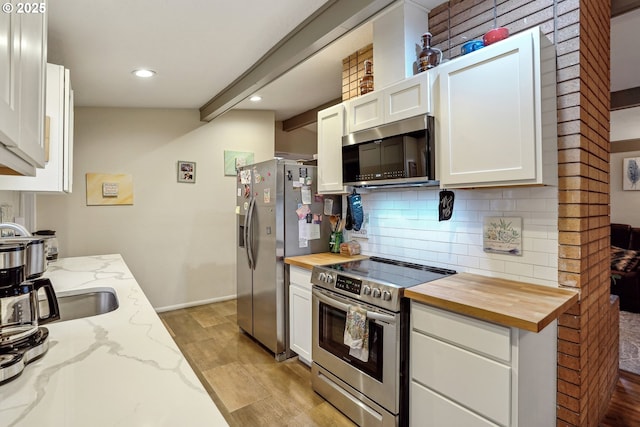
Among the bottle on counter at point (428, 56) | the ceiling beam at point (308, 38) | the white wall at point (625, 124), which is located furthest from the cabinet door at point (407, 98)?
the white wall at point (625, 124)

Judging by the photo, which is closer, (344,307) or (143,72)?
(344,307)

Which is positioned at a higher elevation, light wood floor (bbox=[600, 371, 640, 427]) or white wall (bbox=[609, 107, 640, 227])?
white wall (bbox=[609, 107, 640, 227])

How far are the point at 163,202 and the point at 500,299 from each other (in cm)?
388

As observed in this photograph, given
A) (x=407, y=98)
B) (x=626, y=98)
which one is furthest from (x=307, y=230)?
(x=626, y=98)

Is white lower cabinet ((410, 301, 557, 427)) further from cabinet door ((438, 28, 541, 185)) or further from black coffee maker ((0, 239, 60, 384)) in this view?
black coffee maker ((0, 239, 60, 384))

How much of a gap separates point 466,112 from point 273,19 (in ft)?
4.31

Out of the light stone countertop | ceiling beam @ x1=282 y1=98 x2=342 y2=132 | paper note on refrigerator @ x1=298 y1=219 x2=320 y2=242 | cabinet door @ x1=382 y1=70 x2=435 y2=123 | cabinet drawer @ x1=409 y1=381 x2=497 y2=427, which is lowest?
cabinet drawer @ x1=409 y1=381 x2=497 y2=427

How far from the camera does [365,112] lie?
238 centimetres

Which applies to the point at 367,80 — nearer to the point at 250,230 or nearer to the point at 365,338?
the point at 250,230

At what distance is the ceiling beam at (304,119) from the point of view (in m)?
4.35

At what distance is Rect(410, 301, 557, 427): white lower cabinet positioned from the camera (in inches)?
54.6

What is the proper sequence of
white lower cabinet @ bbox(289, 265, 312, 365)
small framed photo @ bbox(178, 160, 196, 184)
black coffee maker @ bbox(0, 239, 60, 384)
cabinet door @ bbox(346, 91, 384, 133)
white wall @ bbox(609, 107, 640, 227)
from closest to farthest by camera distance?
1. black coffee maker @ bbox(0, 239, 60, 384)
2. cabinet door @ bbox(346, 91, 384, 133)
3. white lower cabinet @ bbox(289, 265, 312, 365)
4. small framed photo @ bbox(178, 160, 196, 184)
5. white wall @ bbox(609, 107, 640, 227)

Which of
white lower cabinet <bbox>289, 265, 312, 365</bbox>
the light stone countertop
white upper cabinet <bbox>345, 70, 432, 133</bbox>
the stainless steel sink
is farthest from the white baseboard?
white upper cabinet <bbox>345, 70, 432, 133</bbox>

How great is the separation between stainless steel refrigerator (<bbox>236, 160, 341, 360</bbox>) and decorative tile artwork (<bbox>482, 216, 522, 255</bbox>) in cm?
142
